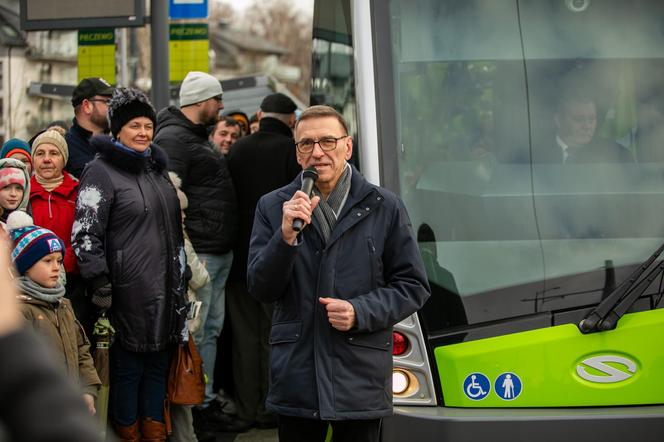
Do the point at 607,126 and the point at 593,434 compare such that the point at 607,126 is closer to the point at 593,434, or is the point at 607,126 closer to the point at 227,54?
the point at 593,434

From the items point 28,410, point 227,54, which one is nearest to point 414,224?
point 28,410

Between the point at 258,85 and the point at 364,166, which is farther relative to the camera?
the point at 258,85

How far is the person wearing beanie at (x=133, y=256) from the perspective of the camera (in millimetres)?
5191

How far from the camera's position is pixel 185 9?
1008 centimetres

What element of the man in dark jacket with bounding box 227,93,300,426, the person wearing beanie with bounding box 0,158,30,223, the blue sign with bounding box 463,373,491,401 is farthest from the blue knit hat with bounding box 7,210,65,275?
the man in dark jacket with bounding box 227,93,300,426

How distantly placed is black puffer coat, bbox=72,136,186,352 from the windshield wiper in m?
2.00

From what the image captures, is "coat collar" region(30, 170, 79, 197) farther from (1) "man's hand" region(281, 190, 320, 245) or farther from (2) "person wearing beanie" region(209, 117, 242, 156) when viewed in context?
(2) "person wearing beanie" region(209, 117, 242, 156)

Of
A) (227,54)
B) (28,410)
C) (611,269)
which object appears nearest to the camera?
(28,410)

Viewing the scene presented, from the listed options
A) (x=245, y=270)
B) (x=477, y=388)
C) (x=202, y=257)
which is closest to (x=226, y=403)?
(x=245, y=270)

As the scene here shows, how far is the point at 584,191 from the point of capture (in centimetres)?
514

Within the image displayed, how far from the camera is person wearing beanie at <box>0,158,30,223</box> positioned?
497 cm

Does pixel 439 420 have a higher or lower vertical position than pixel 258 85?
lower

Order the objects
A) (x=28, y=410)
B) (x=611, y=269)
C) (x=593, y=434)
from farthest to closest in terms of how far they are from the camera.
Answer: (x=611, y=269)
(x=593, y=434)
(x=28, y=410)

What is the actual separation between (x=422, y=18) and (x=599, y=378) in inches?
73.8
